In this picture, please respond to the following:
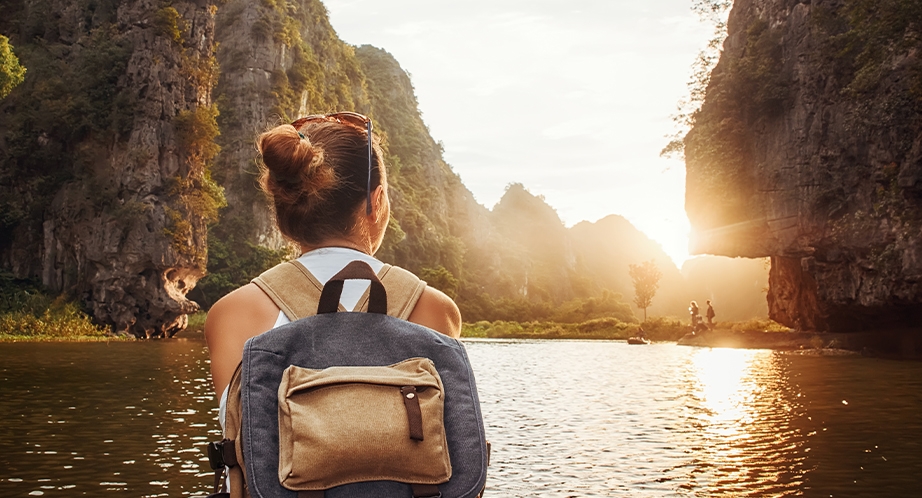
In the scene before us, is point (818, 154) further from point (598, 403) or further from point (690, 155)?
point (598, 403)

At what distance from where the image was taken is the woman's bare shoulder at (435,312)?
1845 millimetres

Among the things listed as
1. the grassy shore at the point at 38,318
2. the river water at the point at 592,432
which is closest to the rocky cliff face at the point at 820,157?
the river water at the point at 592,432

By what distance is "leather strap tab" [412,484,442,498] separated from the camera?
170 centimetres

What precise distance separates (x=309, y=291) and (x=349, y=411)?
0.99 ft

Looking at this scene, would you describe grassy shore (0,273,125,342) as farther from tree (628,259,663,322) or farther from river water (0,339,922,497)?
tree (628,259,663,322)

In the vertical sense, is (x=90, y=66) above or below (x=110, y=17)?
below

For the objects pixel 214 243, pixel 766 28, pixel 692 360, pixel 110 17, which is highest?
pixel 110 17

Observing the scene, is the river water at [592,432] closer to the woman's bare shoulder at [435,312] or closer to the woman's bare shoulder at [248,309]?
the woman's bare shoulder at [435,312]

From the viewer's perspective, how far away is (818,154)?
26.9m

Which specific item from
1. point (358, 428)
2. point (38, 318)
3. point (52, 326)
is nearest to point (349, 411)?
point (358, 428)

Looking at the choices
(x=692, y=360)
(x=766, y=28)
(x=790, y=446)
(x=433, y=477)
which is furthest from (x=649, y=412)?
(x=766, y=28)

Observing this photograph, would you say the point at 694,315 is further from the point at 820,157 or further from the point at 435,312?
the point at 435,312

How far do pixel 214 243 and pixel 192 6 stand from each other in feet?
49.4

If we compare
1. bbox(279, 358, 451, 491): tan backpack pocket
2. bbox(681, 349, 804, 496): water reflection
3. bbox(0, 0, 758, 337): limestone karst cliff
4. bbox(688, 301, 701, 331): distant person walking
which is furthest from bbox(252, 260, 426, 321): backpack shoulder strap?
bbox(688, 301, 701, 331): distant person walking
